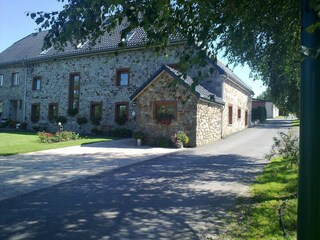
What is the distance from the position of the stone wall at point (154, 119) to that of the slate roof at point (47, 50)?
175 inches

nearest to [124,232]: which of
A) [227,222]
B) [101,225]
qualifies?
[101,225]

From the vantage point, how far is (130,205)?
554 cm

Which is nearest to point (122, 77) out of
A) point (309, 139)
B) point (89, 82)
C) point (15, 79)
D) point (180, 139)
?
point (89, 82)

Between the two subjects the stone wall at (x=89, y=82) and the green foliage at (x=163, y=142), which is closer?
the green foliage at (x=163, y=142)

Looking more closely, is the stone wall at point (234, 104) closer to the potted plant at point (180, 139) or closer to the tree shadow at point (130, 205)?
the potted plant at point (180, 139)

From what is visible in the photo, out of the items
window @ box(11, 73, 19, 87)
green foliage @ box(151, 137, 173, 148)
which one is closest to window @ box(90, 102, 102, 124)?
green foliage @ box(151, 137, 173, 148)

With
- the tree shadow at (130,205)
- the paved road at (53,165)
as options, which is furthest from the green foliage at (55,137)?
the tree shadow at (130,205)

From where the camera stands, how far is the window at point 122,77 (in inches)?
838

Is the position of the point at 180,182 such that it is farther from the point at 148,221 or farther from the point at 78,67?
the point at 78,67

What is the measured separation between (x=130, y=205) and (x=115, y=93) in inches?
653

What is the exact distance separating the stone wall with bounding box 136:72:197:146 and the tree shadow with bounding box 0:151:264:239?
657 cm

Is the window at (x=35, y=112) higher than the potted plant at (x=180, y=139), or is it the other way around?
the window at (x=35, y=112)

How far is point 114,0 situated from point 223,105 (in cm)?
1733

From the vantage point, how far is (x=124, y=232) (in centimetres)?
425
